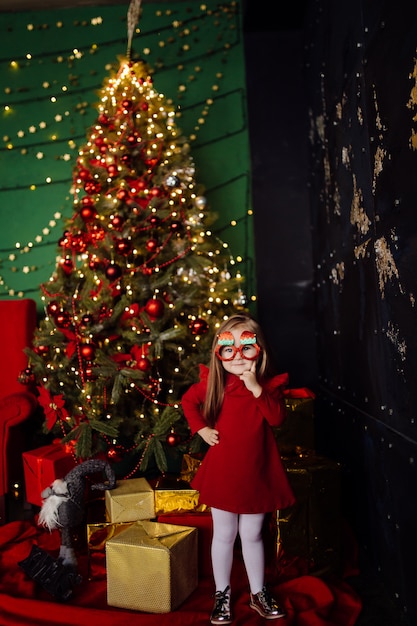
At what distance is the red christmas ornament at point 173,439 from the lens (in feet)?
11.1

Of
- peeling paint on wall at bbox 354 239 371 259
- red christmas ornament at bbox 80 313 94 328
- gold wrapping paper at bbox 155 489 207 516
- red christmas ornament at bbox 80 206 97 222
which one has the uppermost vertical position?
red christmas ornament at bbox 80 206 97 222

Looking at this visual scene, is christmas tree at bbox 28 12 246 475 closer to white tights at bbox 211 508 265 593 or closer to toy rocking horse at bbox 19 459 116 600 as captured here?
toy rocking horse at bbox 19 459 116 600

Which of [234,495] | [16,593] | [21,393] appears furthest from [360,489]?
[21,393]

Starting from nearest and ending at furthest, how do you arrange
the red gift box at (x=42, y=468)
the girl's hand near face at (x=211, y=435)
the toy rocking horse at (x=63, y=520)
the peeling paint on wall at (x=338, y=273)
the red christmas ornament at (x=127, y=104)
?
the girl's hand near face at (x=211, y=435), the toy rocking horse at (x=63, y=520), the peeling paint on wall at (x=338, y=273), the red gift box at (x=42, y=468), the red christmas ornament at (x=127, y=104)

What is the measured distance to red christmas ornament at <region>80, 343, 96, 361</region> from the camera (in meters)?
3.43

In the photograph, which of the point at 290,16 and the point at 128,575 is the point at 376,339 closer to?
the point at 128,575

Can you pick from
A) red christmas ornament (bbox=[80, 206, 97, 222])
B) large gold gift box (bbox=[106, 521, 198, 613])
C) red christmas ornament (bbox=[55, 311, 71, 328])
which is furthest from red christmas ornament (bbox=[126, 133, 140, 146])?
large gold gift box (bbox=[106, 521, 198, 613])

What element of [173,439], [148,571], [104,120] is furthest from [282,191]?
[148,571]

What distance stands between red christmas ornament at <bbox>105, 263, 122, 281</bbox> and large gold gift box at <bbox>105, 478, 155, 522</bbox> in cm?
126

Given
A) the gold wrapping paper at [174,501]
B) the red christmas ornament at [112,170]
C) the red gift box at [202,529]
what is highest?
the red christmas ornament at [112,170]

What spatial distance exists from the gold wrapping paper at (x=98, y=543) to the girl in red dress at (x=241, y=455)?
0.64 metres

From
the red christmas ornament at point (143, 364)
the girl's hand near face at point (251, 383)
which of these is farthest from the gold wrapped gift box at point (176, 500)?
the girl's hand near face at point (251, 383)

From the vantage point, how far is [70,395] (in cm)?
366

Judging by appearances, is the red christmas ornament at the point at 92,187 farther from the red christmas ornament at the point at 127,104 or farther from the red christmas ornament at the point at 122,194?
the red christmas ornament at the point at 127,104
